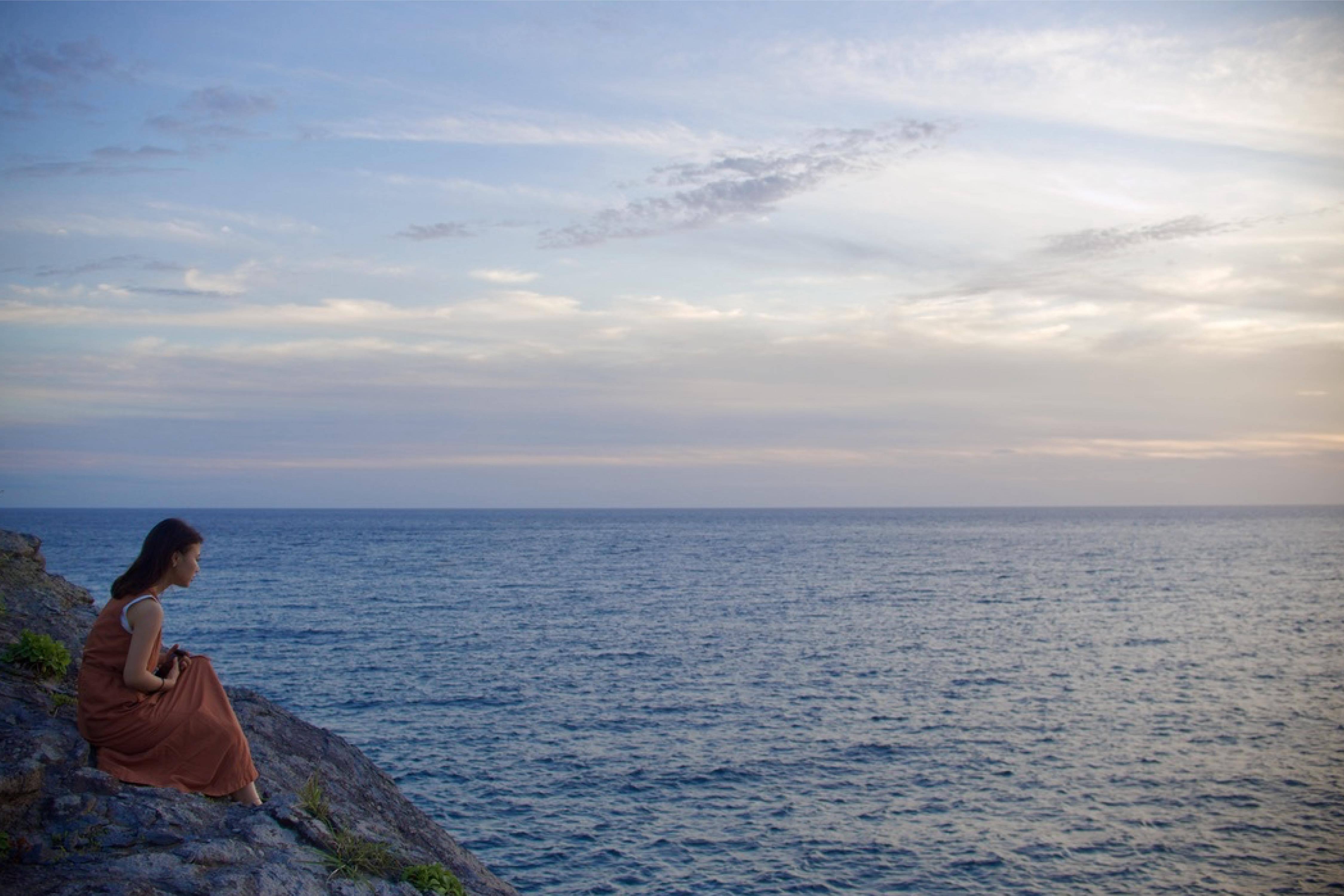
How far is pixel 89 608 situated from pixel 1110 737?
35.0 metres

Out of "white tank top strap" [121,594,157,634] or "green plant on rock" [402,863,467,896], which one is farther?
"green plant on rock" [402,863,467,896]

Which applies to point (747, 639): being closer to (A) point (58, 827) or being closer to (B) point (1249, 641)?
(B) point (1249, 641)

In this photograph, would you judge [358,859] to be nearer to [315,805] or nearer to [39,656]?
[315,805]

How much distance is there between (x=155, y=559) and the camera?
8.79m

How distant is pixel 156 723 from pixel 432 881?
10.8 feet

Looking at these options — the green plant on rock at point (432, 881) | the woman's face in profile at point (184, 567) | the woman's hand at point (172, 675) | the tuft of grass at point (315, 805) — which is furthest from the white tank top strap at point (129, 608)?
the green plant on rock at point (432, 881)

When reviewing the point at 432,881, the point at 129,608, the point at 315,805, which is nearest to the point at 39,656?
the point at 129,608

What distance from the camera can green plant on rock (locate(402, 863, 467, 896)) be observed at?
953 centimetres

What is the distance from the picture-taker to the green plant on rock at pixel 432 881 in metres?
9.53

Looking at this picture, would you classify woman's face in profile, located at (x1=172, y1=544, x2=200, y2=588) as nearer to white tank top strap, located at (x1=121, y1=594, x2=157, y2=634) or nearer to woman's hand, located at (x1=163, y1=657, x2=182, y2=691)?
white tank top strap, located at (x1=121, y1=594, x2=157, y2=634)

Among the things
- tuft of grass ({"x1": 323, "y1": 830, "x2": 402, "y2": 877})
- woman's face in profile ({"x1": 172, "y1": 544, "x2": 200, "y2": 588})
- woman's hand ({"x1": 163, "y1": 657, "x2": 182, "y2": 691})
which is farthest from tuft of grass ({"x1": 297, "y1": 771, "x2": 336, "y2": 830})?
woman's face in profile ({"x1": 172, "y1": 544, "x2": 200, "y2": 588})

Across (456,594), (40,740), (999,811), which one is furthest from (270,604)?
(40,740)

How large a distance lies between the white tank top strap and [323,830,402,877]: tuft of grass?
297 cm

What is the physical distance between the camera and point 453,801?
2672cm
